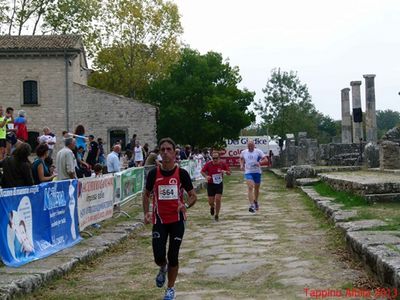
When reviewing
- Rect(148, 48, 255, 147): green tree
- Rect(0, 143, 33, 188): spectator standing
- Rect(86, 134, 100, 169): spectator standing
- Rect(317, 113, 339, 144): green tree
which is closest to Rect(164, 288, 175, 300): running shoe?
Rect(0, 143, 33, 188): spectator standing

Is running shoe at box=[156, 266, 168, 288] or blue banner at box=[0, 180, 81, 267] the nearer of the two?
running shoe at box=[156, 266, 168, 288]

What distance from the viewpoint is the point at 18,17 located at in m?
47.6

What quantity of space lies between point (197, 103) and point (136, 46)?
22.8 ft

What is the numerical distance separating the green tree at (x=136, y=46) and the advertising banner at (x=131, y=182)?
32.3 m

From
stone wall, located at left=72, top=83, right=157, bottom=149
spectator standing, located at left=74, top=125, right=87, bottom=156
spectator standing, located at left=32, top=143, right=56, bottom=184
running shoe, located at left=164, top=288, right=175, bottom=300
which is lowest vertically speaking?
running shoe, located at left=164, top=288, right=175, bottom=300

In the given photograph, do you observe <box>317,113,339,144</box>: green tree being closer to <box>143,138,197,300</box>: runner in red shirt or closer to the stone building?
the stone building

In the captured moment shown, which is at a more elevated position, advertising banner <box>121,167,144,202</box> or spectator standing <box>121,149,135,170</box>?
spectator standing <box>121,149,135,170</box>

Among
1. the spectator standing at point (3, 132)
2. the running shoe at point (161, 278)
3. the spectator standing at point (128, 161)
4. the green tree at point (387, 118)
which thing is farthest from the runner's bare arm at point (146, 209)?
the green tree at point (387, 118)

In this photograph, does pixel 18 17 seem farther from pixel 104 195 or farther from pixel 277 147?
pixel 104 195

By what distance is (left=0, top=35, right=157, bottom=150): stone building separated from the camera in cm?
3944

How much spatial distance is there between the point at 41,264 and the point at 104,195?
4731 millimetres

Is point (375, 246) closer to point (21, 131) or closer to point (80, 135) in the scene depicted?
point (80, 135)

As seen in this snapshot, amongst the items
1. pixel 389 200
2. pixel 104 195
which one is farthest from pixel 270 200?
pixel 104 195

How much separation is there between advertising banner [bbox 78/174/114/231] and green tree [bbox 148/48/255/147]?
32.2 meters
